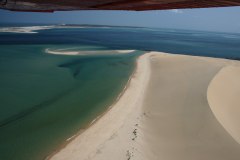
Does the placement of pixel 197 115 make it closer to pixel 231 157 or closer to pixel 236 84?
pixel 231 157

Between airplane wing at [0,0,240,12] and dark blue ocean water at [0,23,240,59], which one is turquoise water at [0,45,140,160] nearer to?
airplane wing at [0,0,240,12]

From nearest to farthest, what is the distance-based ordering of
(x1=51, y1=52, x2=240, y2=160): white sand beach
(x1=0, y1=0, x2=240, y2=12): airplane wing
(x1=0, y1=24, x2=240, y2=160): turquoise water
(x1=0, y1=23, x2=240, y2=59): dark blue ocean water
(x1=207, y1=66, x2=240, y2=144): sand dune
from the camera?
1. (x1=0, y1=0, x2=240, y2=12): airplane wing
2. (x1=51, y1=52, x2=240, y2=160): white sand beach
3. (x1=0, y1=24, x2=240, y2=160): turquoise water
4. (x1=207, y1=66, x2=240, y2=144): sand dune
5. (x1=0, y1=23, x2=240, y2=59): dark blue ocean water

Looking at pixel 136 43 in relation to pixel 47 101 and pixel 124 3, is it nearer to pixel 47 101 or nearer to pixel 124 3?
pixel 47 101

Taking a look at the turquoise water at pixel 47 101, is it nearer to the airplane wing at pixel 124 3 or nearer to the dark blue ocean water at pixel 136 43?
the airplane wing at pixel 124 3

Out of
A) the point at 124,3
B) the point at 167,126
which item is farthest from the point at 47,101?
the point at 124,3

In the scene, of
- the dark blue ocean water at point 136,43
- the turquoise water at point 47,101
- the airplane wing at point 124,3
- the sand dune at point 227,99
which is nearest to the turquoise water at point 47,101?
the turquoise water at point 47,101

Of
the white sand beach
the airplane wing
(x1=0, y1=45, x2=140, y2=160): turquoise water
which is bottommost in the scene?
(x1=0, y1=45, x2=140, y2=160): turquoise water

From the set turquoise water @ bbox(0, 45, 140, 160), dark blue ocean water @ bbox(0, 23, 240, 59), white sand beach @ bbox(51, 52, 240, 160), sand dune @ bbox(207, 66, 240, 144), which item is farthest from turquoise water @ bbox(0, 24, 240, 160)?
dark blue ocean water @ bbox(0, 23, 240, 59)

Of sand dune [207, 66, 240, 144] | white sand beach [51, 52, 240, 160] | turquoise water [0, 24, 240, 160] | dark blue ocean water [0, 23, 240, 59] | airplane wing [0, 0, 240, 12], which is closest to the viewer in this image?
airplane wing [0, 0, 240, 12]

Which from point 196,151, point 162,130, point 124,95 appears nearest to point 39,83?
point 124,95
